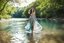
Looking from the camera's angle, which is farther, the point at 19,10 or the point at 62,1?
the point at 19,10

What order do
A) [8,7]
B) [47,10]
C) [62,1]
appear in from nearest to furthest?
1. [8,7]
2. [62,1]
3. [47,10]

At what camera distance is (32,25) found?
1625cm

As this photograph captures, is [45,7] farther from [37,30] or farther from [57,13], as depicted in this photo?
[37,30]

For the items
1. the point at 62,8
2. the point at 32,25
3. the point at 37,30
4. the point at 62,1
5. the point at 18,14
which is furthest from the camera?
the point at 18,14

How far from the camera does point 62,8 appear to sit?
156 ft

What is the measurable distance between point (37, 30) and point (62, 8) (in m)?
29.8

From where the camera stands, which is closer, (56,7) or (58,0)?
(58,0)

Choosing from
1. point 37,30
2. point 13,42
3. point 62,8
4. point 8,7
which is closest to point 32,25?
point 37,30

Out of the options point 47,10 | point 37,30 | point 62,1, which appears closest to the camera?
point 37,30

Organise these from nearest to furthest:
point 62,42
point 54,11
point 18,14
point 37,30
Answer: point 62,42 < point 37,30 < point 54,11 < point 18,14

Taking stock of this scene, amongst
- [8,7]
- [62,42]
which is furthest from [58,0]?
[62,42]

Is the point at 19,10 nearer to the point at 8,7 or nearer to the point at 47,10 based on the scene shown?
the point at 47,10

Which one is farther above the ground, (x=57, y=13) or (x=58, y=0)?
(x=58, y=0)

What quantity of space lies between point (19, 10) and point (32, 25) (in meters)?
91.2
